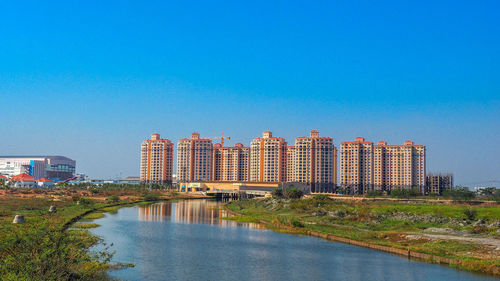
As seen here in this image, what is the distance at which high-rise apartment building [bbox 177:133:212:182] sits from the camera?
153750 millimetres

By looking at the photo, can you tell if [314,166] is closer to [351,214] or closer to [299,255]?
[351,214]

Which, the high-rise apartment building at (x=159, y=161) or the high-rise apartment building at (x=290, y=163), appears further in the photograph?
the high-rise apartment building at (x=159, y=161)

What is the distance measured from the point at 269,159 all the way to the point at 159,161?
44.8 metres

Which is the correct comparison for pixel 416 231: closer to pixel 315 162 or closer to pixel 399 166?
pixel 315 162

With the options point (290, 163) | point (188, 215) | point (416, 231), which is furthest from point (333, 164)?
point (416, 231)

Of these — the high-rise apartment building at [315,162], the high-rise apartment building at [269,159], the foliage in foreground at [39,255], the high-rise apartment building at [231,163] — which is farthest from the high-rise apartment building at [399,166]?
the foliage in foreground at [39,255]

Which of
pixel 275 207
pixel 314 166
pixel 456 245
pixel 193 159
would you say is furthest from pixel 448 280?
pixel 193 159

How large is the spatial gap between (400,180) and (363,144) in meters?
15.6

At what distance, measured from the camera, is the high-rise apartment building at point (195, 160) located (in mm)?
153750

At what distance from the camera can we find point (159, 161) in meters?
160

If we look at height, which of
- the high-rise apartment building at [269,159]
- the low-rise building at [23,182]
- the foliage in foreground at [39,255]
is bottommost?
the low-rise building at [23,182]

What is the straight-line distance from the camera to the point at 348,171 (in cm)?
13512

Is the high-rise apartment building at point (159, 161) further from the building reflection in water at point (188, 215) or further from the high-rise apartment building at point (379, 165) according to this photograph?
the building reflection in water at point (188, 215)

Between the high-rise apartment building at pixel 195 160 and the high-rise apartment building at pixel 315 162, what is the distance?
1424 inches
